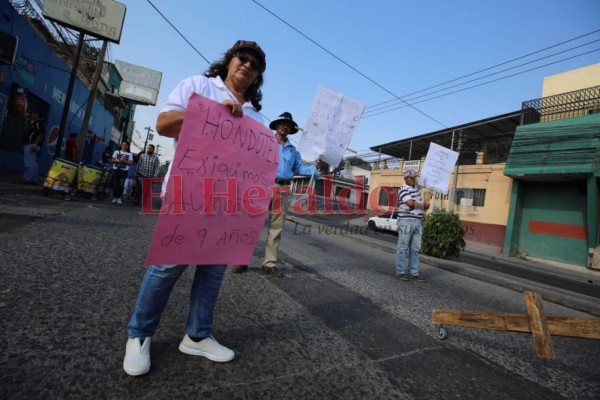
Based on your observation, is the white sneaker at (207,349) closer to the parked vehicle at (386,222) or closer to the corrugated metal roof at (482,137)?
the parked vehicle at (386,222)

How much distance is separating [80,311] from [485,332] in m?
3.34

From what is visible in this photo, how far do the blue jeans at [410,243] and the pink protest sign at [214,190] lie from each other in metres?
3.63

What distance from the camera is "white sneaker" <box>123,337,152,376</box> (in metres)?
1.68

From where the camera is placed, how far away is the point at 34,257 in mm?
3266

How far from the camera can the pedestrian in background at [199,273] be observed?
→ 1.77 m

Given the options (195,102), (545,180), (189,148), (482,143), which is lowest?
(189,148)

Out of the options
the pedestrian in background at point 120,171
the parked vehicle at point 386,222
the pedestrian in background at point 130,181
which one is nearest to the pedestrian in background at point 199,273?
the pedestrian in background at point 120,171

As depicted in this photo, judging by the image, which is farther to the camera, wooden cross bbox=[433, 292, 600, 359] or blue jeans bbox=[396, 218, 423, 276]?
blue jeans bbox=[396, 218, 423, 276]

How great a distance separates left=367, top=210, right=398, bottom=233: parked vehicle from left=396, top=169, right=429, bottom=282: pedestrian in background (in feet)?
45.7

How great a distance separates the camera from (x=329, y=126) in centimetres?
480

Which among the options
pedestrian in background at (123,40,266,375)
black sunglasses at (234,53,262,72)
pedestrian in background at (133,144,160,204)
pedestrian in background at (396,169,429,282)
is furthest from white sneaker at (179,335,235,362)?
pedestrian in background at (133,144,160,204)

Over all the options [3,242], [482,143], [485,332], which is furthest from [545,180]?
[3,242]

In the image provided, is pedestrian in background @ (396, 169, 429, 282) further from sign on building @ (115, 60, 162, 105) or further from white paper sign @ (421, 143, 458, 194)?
sign on building @ (115, 60, 162, 105)

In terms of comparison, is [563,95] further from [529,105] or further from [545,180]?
[545,180]
